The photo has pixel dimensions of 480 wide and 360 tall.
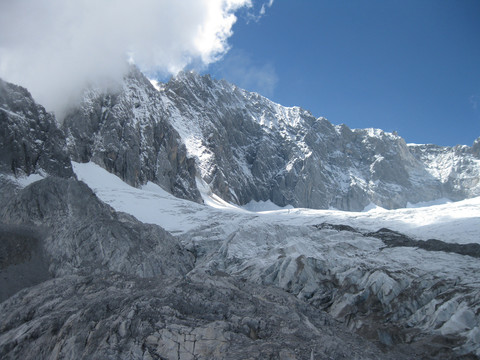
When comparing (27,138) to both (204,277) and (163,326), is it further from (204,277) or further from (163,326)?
(163,326)

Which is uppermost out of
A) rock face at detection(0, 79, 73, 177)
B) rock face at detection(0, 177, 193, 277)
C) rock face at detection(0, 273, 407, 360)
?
rock face at detection(0, 79, 73, 177)

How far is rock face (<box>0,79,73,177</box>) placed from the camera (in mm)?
76562

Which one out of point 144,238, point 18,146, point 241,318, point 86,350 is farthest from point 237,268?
point 18,146

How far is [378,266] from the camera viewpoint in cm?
4906

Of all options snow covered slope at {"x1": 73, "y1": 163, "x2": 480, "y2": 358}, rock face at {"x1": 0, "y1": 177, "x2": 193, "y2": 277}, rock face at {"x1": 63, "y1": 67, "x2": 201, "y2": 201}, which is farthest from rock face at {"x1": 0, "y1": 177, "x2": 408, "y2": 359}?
rock face at {"x1": 63, "y1": 67, "x2": 201, "y2": 201}

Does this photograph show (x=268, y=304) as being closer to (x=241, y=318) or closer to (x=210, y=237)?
(x=241, y=318)

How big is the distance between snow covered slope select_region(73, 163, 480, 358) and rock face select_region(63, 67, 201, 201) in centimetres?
4796

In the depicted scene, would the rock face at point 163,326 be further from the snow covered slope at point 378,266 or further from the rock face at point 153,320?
the snow covered slope at point 378,266

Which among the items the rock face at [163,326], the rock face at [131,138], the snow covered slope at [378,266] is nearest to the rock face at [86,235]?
the snow covered slope at [378,266]

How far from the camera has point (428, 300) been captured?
40.4 m

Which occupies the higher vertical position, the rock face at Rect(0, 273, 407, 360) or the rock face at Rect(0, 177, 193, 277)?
the rock face at Rect(0, 177, 193, 277)

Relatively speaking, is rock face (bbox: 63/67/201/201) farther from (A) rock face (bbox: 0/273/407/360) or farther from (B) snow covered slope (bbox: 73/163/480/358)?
(A) rock face (bbox: 0/273/407/360)

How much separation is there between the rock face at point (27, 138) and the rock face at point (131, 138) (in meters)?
33.1

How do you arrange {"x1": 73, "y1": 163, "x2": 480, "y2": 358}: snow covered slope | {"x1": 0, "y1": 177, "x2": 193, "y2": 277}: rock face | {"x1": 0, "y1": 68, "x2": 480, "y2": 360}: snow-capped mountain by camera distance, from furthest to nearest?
{"x1": 0, "y1": 177, "x2": 193, "y2": 277}: rock face
{"x1": 73, "y1": 163, "x2": 480, "y2": 358}: snow covered slope
{"x1": 0, "y1": 68, "x2": 480, "y2": 360}: snow-capped mountain
